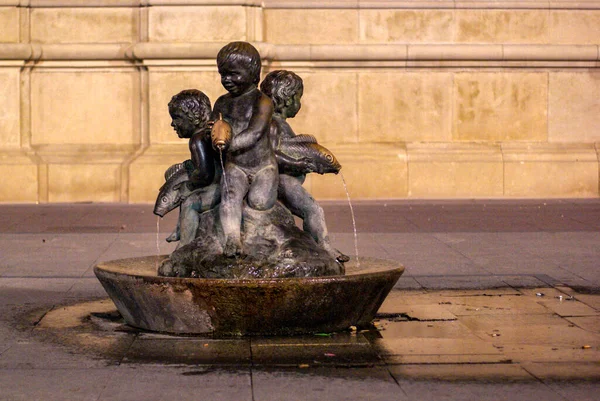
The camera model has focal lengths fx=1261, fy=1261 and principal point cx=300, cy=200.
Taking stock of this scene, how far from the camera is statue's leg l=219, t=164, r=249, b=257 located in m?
7.66

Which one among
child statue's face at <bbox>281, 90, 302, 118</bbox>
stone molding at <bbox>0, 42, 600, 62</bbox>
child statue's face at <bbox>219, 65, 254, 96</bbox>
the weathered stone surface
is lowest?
the weathered stone surface

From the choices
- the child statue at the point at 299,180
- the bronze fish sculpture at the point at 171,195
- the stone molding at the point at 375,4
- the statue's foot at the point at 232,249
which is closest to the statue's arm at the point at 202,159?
the bronze fish sculpture at the point at 171,195

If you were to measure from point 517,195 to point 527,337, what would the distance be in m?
10.7

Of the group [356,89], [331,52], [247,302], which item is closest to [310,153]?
[247,302]

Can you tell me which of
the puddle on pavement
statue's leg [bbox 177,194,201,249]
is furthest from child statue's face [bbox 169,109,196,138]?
the puddle on pavement

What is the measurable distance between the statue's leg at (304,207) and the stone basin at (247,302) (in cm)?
A: 49

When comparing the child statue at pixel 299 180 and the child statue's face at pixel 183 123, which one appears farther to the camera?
the child statue's face at pixel 183 123

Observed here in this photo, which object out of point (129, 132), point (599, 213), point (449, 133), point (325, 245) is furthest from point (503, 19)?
point (325, 245)

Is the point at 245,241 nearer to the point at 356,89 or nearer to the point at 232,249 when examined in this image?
the point at 232,249

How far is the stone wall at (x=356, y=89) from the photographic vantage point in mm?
17766

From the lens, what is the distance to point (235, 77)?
791cm

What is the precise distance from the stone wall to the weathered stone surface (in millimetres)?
9776

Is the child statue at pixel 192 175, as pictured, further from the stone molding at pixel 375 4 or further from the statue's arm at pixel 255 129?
the stone molding at pixel 375 4

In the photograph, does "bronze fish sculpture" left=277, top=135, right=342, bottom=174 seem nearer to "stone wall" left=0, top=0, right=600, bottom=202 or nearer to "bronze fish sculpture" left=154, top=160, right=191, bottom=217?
"bronze fish sculpture" left=154, top=160, right=191, bottom=217
